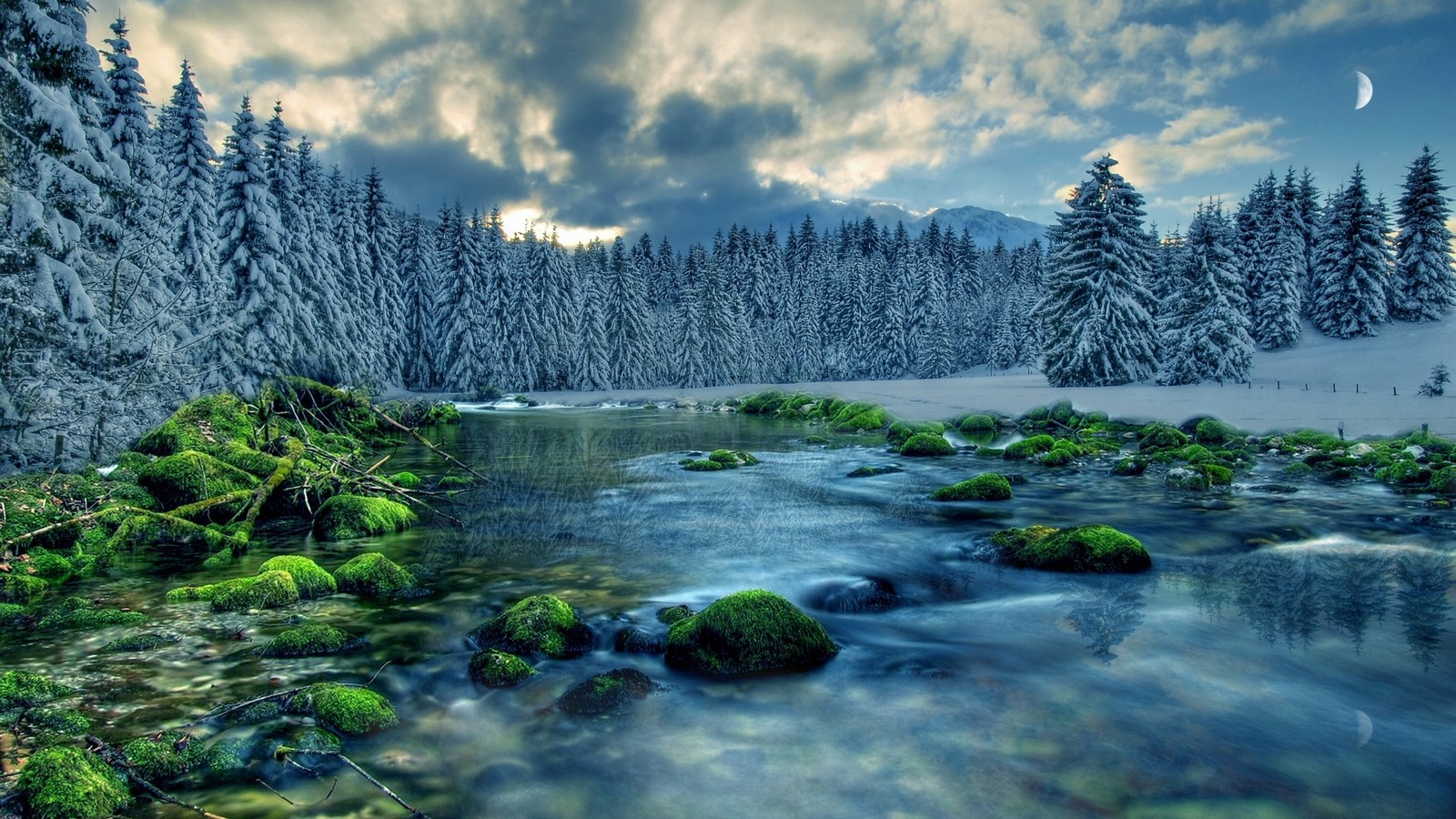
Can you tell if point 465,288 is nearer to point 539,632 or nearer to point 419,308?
point 419,308

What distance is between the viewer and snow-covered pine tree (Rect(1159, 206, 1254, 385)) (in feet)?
112

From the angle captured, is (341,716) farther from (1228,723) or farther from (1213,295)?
(1213,295)

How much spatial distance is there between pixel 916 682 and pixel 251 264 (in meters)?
28.9

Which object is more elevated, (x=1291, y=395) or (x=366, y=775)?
(x=1291, y=395)

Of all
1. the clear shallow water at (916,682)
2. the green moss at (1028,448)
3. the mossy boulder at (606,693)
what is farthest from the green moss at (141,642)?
the green moss at (1028,448)

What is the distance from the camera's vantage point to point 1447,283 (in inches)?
1780

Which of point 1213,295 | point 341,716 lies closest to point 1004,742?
point 341,716

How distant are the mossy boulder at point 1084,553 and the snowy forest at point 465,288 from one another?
14334 millimetres

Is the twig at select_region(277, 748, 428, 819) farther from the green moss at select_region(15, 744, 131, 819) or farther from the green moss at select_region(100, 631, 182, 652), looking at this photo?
the green moss at select_region(100, 631, 182, 652)

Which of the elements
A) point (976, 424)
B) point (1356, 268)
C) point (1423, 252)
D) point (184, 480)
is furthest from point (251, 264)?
point (1423, 252)

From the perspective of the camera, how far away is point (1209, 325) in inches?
1337

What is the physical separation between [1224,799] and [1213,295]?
124ft

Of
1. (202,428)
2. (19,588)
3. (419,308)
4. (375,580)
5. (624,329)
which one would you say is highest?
(419,308)

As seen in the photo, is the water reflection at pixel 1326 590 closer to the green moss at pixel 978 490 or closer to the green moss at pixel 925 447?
the green moss at pixel 978 490
